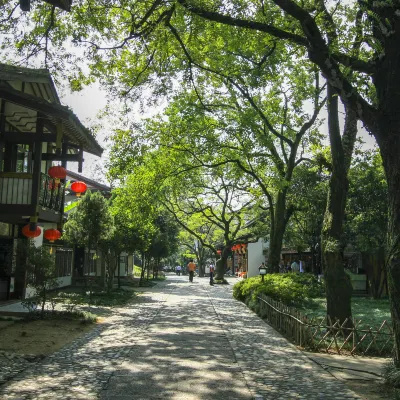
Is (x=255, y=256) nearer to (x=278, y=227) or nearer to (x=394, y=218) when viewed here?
(x=278, y=227)

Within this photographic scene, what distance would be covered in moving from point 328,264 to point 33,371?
22.4 ft

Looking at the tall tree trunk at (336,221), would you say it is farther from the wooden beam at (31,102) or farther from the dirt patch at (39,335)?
the wooden beam at (31,102)

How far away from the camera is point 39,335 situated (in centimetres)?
1015

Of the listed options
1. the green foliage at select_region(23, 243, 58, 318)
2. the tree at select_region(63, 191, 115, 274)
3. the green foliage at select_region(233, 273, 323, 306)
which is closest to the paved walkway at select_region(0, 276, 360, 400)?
the green foliage at select_region(23, 243, 58, 318)

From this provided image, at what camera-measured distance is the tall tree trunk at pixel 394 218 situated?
6.13 meters

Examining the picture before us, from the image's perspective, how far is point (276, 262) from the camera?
810 inches

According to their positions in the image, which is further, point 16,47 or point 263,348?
point 16,47

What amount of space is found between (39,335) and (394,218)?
7.85m

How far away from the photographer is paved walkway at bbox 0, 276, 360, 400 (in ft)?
19.5

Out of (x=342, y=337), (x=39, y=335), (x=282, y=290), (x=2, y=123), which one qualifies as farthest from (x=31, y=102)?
(x=342, y=337)

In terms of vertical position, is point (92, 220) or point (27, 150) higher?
point (27, 150)

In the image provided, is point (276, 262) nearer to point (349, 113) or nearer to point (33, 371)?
point (349, 113)

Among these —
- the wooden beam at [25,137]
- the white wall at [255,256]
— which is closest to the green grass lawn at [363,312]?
the wooden beam at [25,137]

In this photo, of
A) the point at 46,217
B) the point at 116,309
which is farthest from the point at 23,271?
the point at 116,309
